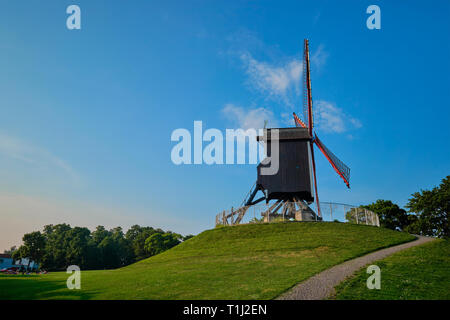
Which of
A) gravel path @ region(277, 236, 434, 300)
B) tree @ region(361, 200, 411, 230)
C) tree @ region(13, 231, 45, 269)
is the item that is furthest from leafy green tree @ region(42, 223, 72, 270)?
tree @ region(361, 200, 411, 230)

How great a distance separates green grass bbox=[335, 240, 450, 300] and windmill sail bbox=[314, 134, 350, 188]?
56.2 ft

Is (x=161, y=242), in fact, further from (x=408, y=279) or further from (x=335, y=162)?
(x=408, y=279)

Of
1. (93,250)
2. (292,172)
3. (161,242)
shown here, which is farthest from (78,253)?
(292,172)

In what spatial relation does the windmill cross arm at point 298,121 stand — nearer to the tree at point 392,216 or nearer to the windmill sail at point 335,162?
the windmill sail at point 335,162

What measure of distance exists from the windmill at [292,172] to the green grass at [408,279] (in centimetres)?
1429

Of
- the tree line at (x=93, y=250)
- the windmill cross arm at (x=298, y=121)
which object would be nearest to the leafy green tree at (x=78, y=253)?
the tree line at (x=93, y=250)

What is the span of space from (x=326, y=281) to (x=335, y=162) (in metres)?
26.2

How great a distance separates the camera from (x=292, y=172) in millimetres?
33094

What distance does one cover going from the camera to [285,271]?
551 inches

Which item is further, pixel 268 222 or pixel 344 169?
pixel 344 169

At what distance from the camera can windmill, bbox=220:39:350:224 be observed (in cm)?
3152

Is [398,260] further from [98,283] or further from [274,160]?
[274,160]
